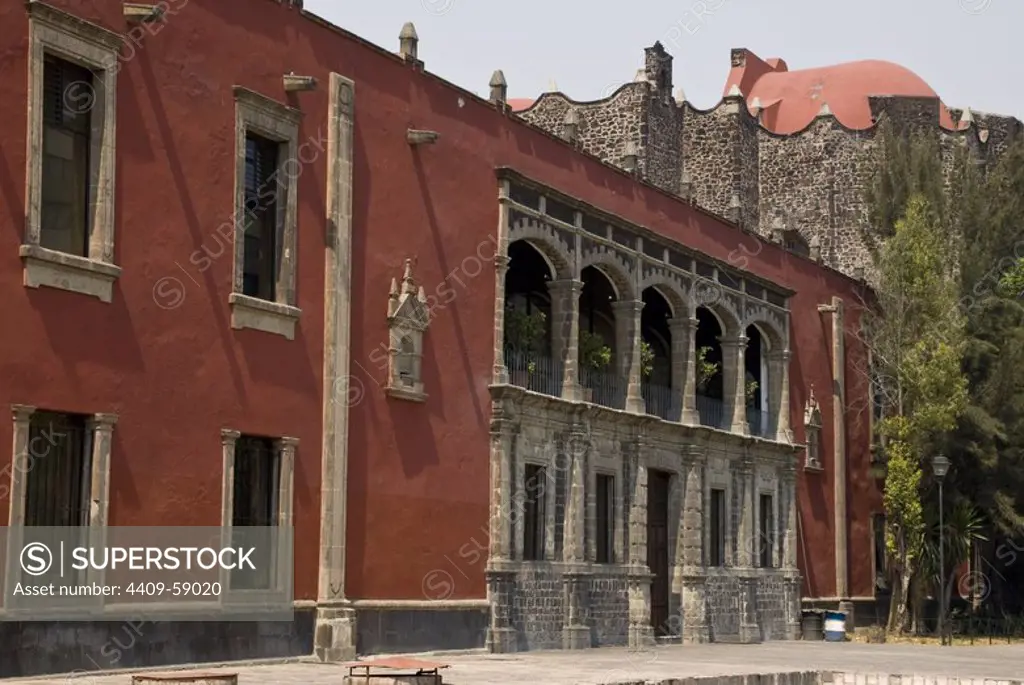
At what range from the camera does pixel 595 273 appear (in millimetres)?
29875

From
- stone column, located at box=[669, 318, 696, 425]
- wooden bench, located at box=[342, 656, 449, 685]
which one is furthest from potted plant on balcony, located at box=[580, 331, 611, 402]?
wooden bench, located at box=[342, 656, 449, 685]

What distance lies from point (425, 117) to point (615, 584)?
8.76 m

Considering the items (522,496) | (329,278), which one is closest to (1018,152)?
(522,496)

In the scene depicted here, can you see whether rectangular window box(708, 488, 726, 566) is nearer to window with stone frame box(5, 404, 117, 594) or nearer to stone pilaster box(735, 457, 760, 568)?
stone pilaster box(735, 457, 760, 568)

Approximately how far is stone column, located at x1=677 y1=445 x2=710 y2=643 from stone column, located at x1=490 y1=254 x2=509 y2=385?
6.65 metres

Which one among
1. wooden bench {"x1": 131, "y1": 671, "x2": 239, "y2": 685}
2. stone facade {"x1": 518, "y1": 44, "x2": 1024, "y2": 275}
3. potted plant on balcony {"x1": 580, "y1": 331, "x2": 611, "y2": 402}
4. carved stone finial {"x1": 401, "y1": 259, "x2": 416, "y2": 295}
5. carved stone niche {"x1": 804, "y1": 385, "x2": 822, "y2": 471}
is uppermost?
stone facade {"x1": 518, "y1": 44, "x2": 1024, "y2": 275}

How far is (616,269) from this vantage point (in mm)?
28141

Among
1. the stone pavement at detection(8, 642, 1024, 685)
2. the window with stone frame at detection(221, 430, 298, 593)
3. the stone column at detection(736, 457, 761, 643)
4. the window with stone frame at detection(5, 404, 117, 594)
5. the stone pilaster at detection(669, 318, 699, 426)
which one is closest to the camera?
the window with stone frame at detection(5, 404, 117, 594)

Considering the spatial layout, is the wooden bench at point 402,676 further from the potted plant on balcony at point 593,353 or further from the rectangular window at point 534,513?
the potted plant on balcony at point 593,353

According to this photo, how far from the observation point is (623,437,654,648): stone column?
27.8m

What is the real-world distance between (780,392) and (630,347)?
7.30 m

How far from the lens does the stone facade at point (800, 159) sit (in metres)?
43.1

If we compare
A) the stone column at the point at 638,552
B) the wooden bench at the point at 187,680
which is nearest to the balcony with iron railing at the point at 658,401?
the stone column at the point at 638,552

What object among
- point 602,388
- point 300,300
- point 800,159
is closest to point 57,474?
point 300,300
